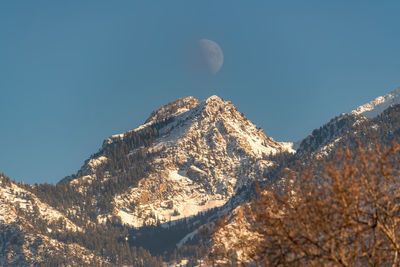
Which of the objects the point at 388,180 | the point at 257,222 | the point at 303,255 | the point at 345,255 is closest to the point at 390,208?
the point at 388,180

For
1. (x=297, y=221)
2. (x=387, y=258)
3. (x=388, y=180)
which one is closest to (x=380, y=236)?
(x=387, y=258)

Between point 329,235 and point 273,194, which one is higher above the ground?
point 273,194

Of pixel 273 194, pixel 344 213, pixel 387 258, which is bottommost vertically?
pixel 387 258

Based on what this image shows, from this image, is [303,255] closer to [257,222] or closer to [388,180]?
[257,222]

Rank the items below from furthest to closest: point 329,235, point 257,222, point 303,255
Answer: point 257,222 < point 303,255 < point 329,235

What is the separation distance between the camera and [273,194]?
32500 mm

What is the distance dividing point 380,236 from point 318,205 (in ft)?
18.3

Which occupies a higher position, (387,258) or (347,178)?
(347,178)

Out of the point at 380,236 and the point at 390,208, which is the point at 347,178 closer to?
the point at 390,208

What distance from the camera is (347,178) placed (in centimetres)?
2989

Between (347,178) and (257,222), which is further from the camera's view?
(257,222)

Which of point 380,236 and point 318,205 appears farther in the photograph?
point 380,236

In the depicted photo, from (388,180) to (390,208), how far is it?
154 cm

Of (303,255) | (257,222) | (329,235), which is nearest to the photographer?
(329,235)
